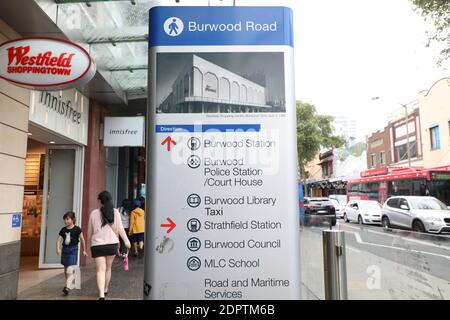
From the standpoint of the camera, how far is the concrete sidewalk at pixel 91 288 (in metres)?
6.21

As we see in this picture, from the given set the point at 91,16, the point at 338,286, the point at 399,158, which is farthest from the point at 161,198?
the point at 399,158

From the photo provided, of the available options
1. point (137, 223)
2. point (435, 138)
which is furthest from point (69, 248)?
point (435, 138)

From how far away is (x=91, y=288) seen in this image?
271 inches

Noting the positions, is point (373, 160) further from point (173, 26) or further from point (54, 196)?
point (173, 26)

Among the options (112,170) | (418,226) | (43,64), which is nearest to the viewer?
(43,64)

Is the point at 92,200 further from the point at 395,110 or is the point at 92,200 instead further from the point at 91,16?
the point at 395,110

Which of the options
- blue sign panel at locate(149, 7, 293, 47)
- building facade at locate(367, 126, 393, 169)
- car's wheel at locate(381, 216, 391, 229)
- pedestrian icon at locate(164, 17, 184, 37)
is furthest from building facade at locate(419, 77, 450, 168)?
pedestrian icon at locate(164, 17, 184, 37)

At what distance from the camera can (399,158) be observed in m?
37.5

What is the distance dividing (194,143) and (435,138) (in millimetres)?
31301

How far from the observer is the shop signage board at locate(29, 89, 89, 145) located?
690cm

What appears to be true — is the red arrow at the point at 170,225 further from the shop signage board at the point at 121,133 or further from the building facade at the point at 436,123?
the building facade at the point at 436,123

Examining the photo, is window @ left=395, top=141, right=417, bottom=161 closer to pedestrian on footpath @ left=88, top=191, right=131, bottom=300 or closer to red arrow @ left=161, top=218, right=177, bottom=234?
pedestrian on footpath @ left=88, top=191, right=131, bottom=300
